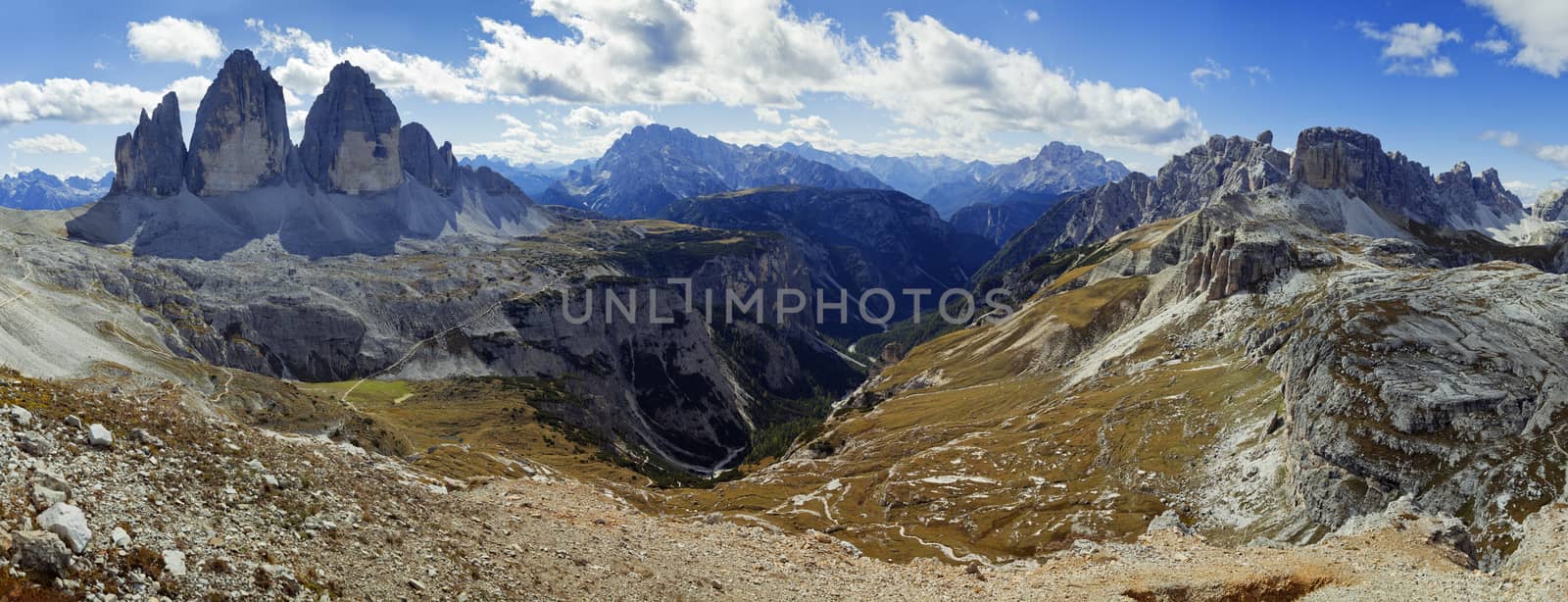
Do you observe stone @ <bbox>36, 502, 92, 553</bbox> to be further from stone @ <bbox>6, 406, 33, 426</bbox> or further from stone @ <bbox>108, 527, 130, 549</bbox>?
stone @ <bbox>6, 406, 33, 426</bbox>

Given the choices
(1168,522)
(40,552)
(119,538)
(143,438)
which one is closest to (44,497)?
(119,538)

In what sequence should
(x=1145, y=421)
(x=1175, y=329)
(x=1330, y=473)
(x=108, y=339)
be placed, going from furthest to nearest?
(x=1175, y=329)
(x=108, y=339)
(x=1145, y=421)
(x=1330, y=473)

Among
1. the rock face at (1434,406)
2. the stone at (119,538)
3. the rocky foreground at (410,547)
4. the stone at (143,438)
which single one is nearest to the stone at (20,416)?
the rocky foreground at (410,547)

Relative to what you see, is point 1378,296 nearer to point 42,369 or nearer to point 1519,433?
point 1519,433

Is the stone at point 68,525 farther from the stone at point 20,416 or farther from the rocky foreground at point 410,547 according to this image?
the stone at point 20,416

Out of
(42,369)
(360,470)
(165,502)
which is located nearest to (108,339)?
(42,369)

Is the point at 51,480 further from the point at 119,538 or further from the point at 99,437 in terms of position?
the point at 99,437
